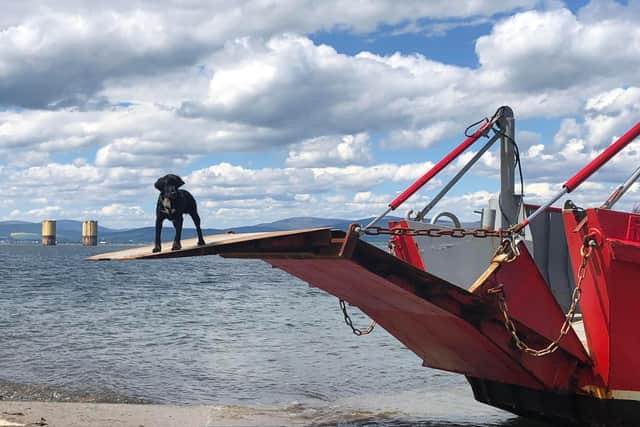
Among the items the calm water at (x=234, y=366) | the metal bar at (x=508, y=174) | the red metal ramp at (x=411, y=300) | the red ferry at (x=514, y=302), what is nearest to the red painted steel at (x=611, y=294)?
the red ferry at (x=514, y=302)

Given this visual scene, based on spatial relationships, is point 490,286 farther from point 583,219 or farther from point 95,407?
point 95,407

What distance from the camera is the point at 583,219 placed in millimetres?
7672

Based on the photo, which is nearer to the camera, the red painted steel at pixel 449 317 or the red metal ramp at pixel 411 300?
the red metal ramp at pixel 411 300

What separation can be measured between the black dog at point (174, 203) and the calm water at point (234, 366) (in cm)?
448

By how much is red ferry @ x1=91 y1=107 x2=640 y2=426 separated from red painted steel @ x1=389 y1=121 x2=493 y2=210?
0.02m

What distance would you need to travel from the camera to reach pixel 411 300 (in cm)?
802

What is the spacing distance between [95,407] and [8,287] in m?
34.2

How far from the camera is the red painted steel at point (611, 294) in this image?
7.52 meters

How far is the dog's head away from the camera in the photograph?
6.89 m

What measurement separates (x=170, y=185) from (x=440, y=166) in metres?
3.84

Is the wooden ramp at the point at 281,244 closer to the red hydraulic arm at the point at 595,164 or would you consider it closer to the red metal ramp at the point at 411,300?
the red metal ramp at the point at 411,300

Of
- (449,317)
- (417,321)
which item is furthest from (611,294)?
(417,321)

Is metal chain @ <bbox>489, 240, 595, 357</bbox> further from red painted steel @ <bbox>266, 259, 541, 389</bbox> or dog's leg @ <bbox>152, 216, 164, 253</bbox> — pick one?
dog's leg @ <bbox>152, 216, 164, 253</bbox>

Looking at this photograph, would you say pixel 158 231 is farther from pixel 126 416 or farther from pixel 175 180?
pixel 126 416
